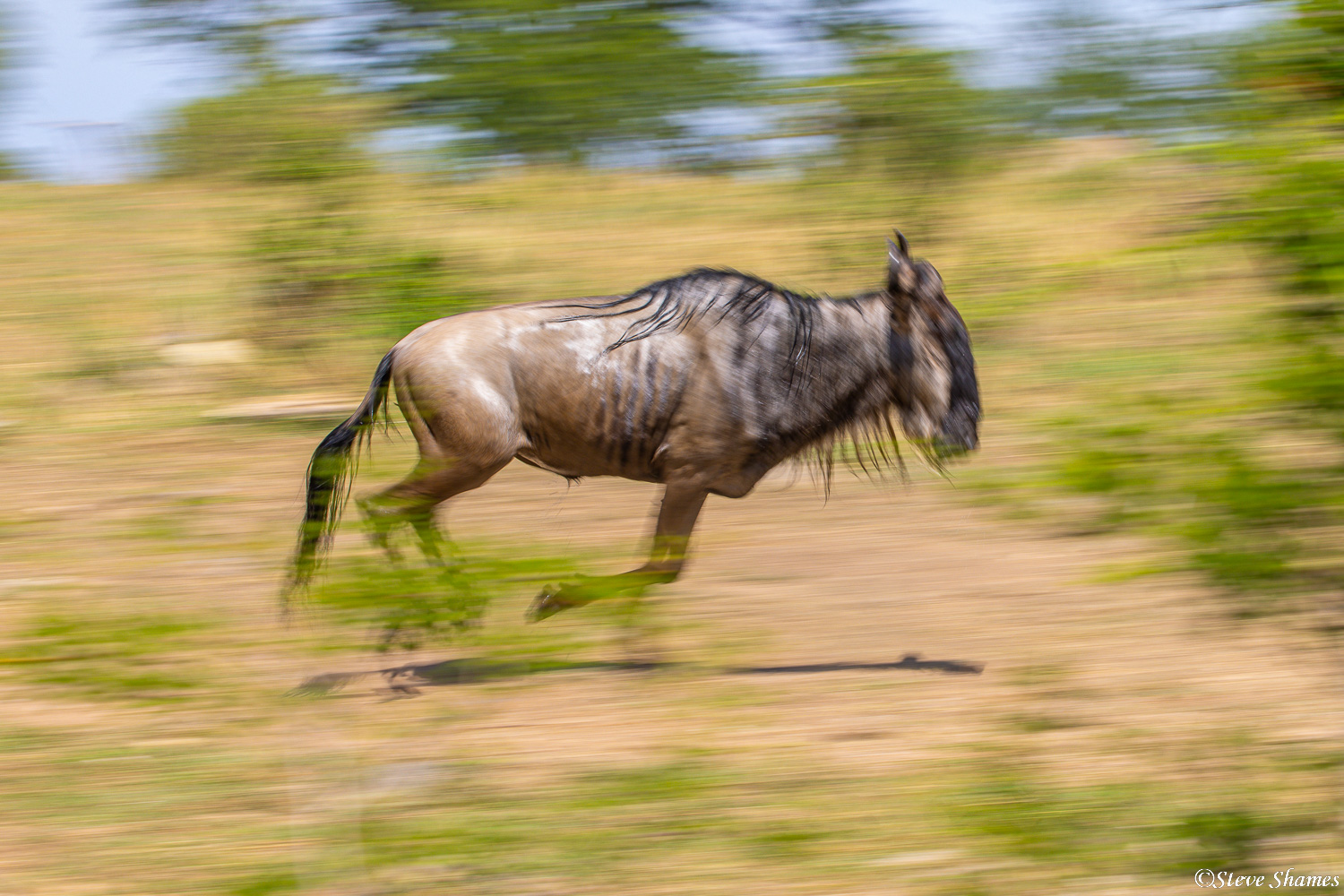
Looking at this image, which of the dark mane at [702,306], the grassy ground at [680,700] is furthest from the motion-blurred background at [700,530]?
the dark mane at [702,306]

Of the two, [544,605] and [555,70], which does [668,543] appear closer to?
[544,605]

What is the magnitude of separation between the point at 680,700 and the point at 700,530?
83.2 inches

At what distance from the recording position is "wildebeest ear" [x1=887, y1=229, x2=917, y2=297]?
475 centimetres

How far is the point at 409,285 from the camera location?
940cm

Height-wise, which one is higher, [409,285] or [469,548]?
[469,548]

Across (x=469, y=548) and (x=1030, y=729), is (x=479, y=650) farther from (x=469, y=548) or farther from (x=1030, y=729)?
(x=1030, y=729)

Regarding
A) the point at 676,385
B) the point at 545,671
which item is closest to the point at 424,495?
the point at 545,671

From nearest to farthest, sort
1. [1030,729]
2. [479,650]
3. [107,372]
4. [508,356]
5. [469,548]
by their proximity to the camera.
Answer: [469,548], [1030,729], [479,650], [508,356], [107,372]

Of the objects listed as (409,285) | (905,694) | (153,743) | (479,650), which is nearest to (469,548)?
(479,650)

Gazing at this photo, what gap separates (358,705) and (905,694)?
1.86m

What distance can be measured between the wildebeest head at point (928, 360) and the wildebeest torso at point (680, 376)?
9 centimetres

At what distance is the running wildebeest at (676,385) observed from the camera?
4.59m

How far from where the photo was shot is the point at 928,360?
16.1 feet

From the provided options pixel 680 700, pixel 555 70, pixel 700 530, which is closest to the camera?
pixel 680 700
